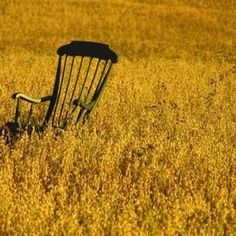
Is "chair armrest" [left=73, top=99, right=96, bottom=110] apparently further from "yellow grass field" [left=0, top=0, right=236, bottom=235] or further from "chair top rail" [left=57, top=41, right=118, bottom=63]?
"chair top rail" [left=57, top=41, right=118, bottom=63]

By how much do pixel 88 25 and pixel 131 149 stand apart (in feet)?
72.8

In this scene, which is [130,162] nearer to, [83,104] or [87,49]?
[83,104]

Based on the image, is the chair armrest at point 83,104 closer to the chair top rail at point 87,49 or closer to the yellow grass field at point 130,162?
the yellow grass field at point 130,162

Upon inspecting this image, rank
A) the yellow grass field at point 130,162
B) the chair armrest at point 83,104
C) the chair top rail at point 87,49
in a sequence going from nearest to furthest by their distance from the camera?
the yellow grass field at point 130,162
the chair armrest at point 83,104
the chair top rail at point 87,49

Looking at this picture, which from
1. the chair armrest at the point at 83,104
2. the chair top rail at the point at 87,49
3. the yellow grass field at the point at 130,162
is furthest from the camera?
the chair top rail at the point at 87,49

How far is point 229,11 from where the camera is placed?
111 feet

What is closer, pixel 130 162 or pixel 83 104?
pixel 130 162

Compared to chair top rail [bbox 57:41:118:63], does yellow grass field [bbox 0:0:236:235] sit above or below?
below

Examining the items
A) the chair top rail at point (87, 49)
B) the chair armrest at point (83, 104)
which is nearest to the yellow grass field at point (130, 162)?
the chair armrest at point (83, 104)

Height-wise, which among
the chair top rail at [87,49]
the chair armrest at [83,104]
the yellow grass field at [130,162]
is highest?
the chair top rail at [87,49]

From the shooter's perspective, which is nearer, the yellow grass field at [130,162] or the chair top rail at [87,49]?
the yellow grass field at [130,162]

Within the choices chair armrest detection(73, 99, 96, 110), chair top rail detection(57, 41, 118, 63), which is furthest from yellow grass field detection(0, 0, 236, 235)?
chair top rail detection(57, 41, 118, 63)

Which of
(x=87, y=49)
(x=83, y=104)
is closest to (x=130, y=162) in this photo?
(x=83, y=104)

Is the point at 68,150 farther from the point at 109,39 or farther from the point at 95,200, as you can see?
the point at 109,39
